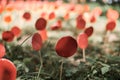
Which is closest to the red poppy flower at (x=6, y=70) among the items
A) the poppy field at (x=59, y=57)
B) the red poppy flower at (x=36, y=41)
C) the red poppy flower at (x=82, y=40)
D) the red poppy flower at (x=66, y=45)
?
the poppy field at (x=59, y=57)

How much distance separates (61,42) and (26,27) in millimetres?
4277

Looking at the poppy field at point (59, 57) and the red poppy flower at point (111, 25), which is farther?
the red poppy flower at point (111, 25)

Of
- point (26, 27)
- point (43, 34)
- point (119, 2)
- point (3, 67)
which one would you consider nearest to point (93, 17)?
point (43, 34)

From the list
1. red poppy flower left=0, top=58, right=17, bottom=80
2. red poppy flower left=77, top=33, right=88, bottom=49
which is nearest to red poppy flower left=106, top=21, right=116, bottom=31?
red poppy flower left=77, top=33, right=88, bottom=49

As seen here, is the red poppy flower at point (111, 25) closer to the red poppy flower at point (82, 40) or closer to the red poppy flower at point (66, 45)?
the red poppy flower at point (82, 40)

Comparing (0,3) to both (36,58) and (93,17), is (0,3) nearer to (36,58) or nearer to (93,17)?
(93,17)

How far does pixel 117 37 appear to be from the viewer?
19.2 ft

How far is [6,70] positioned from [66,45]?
46cm

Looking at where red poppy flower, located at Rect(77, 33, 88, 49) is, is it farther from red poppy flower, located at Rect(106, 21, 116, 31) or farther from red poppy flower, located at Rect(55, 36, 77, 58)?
red poppy flower, located at Rect(106, 21, 116, 31)

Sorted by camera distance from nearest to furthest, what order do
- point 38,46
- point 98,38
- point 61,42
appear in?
1. point 61,42
2. point 38,46
3. point 98,38

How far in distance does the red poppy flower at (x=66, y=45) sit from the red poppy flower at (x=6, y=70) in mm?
411

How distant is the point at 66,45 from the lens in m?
2.02

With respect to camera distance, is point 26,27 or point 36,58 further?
point 26,27

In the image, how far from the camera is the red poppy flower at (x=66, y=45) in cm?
201
